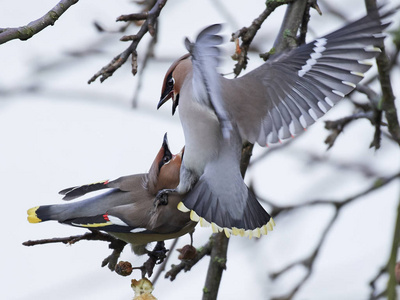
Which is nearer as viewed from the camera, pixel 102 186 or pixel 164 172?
pixel 164 172

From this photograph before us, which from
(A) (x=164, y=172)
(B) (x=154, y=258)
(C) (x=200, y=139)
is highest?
(C) (x=200, y=139)

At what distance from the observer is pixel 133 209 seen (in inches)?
125

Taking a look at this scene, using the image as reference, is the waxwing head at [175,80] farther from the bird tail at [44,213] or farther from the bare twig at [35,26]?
the bare twig at [35,26]

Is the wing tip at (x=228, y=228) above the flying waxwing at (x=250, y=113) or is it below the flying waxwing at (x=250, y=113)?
below

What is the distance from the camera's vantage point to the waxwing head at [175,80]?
335 centimetres

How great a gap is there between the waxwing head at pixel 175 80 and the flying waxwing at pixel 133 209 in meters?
0.20

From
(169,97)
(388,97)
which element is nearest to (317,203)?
(388,97)

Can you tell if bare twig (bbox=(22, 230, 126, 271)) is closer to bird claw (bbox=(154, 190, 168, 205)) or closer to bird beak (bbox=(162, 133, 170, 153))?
bird claw (bbox=(154, 190, 168, 205))

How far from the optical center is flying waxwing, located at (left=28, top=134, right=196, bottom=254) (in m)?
3.10

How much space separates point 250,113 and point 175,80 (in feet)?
1.27

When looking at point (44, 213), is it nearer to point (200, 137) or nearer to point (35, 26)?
point (200, 137)

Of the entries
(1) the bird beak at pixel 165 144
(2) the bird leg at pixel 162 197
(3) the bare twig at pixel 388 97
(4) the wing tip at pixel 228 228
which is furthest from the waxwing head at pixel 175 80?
(3) the bare twig at pixel 388 97

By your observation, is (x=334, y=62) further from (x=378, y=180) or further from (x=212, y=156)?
(x=378, y=180)

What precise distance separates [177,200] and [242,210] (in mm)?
281
